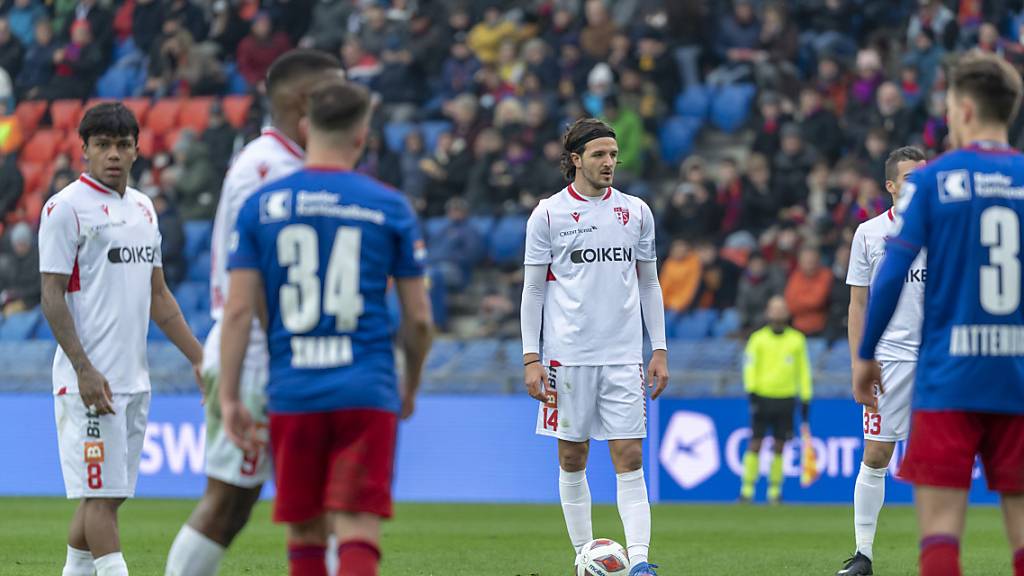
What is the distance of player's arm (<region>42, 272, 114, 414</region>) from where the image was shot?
24.8ft

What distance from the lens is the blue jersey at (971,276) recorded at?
6.02 meters

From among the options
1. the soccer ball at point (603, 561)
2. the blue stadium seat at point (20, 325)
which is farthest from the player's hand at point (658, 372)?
the blue stadium seat at point (20, 325)

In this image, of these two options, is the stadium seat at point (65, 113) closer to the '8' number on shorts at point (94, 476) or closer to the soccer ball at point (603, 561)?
the soccer ball at point (603, 561)

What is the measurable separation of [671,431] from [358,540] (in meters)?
13.1

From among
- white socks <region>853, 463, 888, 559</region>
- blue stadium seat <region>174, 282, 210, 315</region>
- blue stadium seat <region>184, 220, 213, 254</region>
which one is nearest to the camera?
white socks <region>853, 463, 888, 559</region>

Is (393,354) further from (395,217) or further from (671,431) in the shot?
(671,431)

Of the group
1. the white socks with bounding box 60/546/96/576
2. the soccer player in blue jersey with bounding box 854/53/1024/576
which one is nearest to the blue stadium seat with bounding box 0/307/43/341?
the white socks with bounding box 60/546/96/576

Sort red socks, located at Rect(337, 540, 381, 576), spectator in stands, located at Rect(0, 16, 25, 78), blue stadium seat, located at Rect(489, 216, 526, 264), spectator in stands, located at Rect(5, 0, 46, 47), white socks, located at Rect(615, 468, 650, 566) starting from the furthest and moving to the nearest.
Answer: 1. spectator in stands, located at Rect(5, 0, 46, 47)
2. spectator in stands, located at Rect(0, 16, 25, 78)
3. blue stadium seat, located at Rect(489, 216, 526, 264)
4. white socks, located at Rect(615, 468, 650, 566)
5. red socks, located at Rect(337, 540, 381, 576)

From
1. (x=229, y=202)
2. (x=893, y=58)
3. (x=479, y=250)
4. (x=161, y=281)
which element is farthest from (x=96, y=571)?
(x=893, y=58)

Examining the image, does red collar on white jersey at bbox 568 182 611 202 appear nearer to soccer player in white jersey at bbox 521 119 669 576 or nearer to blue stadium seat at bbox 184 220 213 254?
soccer player in white jersey at bbox 521 119 669 576

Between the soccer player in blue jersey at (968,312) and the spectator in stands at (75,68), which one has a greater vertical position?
the spectator in stands at (75,68)

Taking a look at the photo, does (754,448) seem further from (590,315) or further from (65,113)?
(65,113)

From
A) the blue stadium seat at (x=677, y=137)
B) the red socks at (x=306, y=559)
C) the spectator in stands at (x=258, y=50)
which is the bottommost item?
the red socks at (x=306, y=559)

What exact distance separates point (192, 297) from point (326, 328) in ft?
55.2
